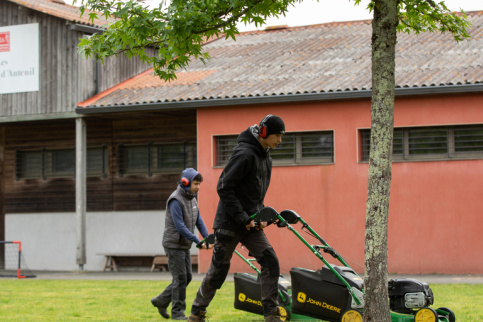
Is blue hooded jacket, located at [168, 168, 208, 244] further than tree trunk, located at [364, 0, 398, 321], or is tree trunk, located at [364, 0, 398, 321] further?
blue hooded jacket, located at [168, 168, 208, 244]

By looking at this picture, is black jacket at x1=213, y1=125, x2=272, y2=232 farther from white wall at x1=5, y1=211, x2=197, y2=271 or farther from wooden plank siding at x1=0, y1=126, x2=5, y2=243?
wooden plank siding at x1=0, y1=126, x2=5, y2=243

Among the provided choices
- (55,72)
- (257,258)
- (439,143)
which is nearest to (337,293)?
(257,258)

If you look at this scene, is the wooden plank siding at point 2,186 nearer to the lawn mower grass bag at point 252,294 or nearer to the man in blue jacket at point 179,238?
the man in blue jacket at point 179,238

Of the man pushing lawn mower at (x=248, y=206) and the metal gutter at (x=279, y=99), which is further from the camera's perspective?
the metal gutter at (x=279, y=99)

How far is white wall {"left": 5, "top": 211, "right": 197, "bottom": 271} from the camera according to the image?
810 inches

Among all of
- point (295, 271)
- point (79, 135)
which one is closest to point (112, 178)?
point (79, 135)

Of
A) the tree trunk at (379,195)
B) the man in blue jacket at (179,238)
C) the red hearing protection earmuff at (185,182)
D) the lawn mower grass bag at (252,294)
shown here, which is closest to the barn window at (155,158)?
the man in blue jacket at (179,238)

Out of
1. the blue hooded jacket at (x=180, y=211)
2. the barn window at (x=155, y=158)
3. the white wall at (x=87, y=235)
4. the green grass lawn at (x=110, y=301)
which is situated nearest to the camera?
the blue hooded jacket at (x=180, y=211)

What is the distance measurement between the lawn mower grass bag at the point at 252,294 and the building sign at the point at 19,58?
40.2 ft

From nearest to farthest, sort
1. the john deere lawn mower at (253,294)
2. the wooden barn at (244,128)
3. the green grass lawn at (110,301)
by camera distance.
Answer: the john deere lawn mower at (253,294), the green grass lawn at (110,301), the wooden barn at (244,128)

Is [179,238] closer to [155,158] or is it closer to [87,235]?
[155,158]

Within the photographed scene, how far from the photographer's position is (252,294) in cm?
923

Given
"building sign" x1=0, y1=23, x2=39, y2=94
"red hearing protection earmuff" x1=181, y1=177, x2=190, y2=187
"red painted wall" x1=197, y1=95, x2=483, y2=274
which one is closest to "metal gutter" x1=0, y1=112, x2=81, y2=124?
"building sign" x1=0, y1=23, x2=39, y2=94

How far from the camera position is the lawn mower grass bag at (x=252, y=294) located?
900 centimetres
